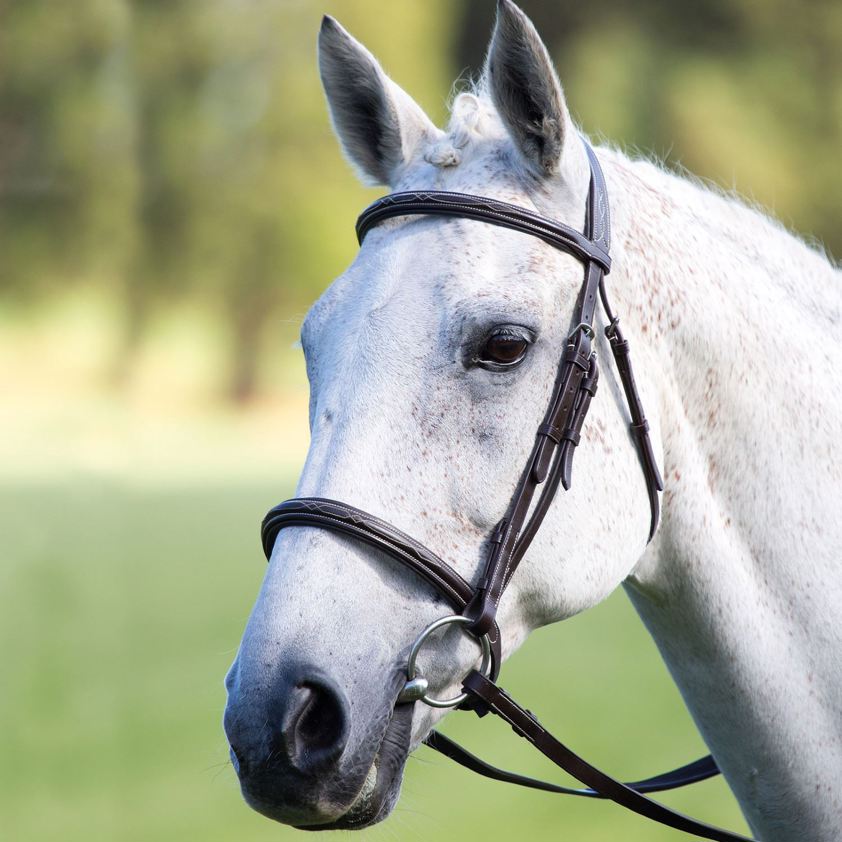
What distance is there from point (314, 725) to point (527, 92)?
1.05 metres

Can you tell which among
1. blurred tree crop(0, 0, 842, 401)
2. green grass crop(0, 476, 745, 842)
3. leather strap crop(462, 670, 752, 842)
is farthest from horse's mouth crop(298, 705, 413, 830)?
blurred tree crop(0, 0, 842, 401)

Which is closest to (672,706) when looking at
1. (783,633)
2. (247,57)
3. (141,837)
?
(141,837)

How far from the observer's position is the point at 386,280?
1431 mm

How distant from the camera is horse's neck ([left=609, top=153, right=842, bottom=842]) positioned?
154 centimetres

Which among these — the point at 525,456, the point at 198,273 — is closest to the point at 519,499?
the point at 525,456

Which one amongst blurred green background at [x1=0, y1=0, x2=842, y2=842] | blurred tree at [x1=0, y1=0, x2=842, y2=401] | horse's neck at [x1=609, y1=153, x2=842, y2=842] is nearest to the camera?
horse's neck at [x1=609, y1=153, x2=842, y2=842]

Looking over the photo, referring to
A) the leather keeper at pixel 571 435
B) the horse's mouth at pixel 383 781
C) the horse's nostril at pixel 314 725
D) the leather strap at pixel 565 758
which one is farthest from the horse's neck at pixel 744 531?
the horse's nostril at pixel 314 725

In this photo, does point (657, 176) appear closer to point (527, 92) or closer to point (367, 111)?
point (527, 92)

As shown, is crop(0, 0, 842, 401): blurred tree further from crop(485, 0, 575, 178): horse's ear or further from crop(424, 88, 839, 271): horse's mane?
crop(485, 0, 575, 178): horse's ear

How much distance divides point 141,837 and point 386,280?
4.83 m

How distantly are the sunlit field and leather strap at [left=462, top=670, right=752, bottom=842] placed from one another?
2.59 m

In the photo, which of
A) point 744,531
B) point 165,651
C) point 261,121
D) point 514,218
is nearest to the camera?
point 514,218

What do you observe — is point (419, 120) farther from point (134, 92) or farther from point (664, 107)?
point (664, 107)

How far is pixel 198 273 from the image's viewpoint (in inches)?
358
